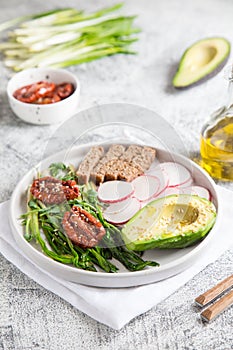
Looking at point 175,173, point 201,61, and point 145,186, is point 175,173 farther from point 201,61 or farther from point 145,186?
point 201,61

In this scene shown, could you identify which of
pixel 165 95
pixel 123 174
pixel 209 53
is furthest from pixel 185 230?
pixel 209 53

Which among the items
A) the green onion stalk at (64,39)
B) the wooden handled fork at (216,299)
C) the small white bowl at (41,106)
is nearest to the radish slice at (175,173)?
the wooden handled fork at (216,299)

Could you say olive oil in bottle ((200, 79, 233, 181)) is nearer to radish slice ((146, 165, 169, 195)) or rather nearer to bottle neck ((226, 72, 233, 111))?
bottle neck ((226, 72, 233, 111))

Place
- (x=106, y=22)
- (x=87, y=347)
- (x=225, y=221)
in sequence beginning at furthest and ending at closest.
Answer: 1. (x=106, y=22)
2. (x=225, y=221)
3. (x=87, y=347)

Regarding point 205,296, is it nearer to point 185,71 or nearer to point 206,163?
point 206,163

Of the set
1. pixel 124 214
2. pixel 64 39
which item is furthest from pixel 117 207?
pixel 64 39
